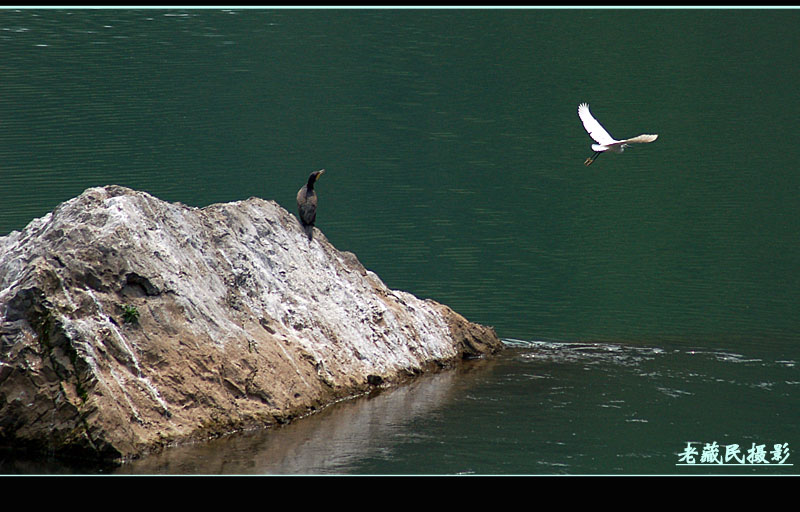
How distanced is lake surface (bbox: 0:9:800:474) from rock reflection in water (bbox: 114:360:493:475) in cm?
6

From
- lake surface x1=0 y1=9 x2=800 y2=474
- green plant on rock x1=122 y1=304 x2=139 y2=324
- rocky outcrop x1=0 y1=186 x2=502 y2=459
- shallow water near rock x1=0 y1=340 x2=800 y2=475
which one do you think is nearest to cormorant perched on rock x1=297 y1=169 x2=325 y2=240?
rocky outcrop x1=0 y1=186 x2=502 y2=459

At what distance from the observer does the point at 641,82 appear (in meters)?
62.5

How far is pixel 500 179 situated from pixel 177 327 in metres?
27.2

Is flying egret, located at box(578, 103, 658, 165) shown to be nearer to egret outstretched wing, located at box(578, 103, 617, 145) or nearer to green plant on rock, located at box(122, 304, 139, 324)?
egret outstretched wing, located at box(578, 103, 617, 145)

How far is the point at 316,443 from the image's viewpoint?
60.1 ft

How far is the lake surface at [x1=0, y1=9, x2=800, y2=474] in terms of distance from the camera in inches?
777

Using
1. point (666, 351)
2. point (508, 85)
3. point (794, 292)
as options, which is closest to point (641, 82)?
point (508, 85)

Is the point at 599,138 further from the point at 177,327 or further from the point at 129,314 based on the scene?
the point at 129,314

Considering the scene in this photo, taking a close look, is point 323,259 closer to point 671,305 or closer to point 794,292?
point 671,305

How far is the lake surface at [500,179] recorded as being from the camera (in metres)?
19.7

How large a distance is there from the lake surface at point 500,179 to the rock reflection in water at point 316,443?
60 millimetres

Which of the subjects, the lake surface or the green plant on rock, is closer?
the green plant on rock

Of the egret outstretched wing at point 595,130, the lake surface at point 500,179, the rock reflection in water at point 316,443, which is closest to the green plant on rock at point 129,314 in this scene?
the rock reflection in water at point 316,443

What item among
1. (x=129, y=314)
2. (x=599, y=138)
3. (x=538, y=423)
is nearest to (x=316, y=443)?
(x=129, y=314)
